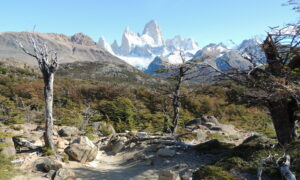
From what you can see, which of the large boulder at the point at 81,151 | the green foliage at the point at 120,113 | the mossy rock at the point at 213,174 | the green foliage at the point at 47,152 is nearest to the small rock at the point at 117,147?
the large boulder at the point at 81,151

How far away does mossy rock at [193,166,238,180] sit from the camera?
5016 millimetres

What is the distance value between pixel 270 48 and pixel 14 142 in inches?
324

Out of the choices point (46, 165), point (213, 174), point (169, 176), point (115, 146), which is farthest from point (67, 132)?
point (213, 174)

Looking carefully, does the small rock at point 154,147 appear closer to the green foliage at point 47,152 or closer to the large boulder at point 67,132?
the green foliage at point 47,152

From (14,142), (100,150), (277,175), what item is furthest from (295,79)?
(14,142)

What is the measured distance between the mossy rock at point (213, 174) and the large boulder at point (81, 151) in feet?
12.4

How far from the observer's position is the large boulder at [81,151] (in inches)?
298

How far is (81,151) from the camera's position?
765 centimetres

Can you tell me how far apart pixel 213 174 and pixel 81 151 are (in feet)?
14.2

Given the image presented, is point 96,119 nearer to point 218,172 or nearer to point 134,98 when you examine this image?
point 134,98

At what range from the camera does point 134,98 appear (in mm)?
23109

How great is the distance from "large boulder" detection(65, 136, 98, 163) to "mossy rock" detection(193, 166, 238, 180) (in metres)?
3.79

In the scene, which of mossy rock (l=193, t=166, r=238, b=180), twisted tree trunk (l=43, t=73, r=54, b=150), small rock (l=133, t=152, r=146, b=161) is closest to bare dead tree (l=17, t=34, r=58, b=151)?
twisted tree trunk (l=43, t=73, r=54, b=150)

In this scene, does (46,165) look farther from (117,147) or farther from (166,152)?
(117,147)
